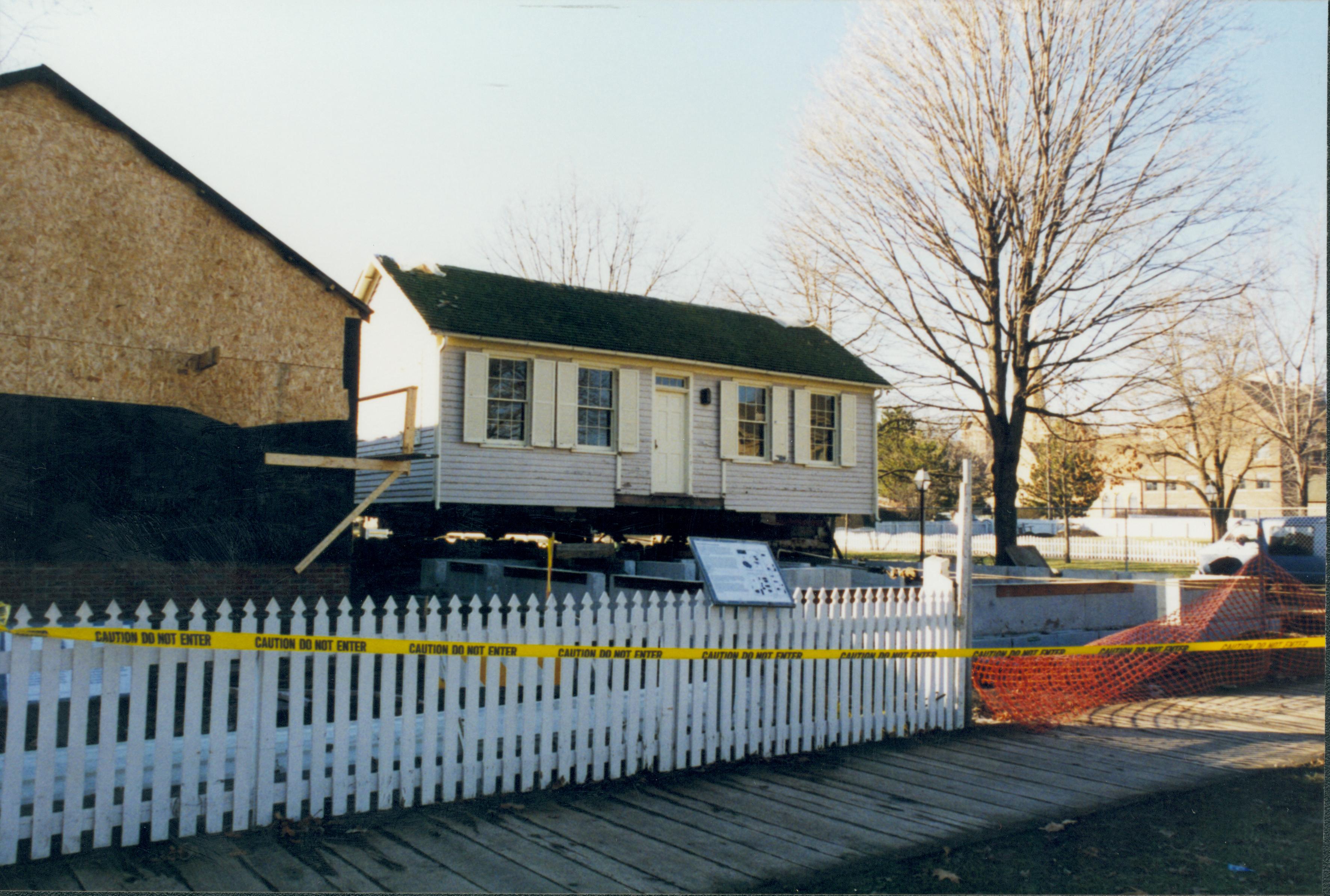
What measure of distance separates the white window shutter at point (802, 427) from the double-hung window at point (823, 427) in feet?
0.98

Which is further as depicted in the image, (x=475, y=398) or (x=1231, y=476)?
(x=1231, y=476)

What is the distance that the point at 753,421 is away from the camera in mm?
20797

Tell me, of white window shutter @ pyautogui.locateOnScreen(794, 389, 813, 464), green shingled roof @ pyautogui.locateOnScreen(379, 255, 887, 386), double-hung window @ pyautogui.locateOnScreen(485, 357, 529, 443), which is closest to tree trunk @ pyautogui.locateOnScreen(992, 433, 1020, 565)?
green shingled roof @ pyautogui.locateOnScreen(379, 255, 887, 386)

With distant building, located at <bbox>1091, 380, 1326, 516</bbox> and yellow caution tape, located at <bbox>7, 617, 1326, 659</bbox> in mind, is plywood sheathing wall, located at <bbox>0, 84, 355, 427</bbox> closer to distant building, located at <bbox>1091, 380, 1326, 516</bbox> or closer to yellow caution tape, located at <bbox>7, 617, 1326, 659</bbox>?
yellow caution tape, located at <bbox>7, 617, 1326, 659</bbox>

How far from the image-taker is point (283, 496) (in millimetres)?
12430

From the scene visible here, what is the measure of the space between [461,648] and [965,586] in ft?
14.4

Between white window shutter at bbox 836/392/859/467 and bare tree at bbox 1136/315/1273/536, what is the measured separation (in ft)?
22.8

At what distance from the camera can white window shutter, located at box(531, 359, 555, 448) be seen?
17.7m

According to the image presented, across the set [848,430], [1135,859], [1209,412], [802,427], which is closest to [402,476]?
[802,427]

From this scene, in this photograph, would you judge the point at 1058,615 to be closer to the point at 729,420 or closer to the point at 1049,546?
the point at 729,420

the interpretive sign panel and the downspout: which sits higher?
the downspout

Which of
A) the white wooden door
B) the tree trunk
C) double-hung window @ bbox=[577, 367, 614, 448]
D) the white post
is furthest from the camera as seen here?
the tree trunk

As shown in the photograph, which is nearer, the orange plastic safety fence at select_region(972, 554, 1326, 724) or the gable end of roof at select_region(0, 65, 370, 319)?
the orange plastic safety fence at select_region(972, 554, 1326, 724)

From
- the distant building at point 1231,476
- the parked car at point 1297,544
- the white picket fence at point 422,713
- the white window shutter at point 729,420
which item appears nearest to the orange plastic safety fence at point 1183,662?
the white picket fence at point 422,713
